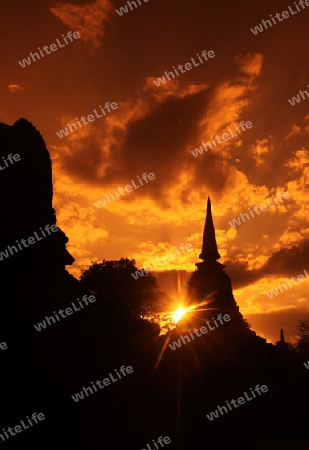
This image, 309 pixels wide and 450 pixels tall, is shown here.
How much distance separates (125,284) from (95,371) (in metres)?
32.4

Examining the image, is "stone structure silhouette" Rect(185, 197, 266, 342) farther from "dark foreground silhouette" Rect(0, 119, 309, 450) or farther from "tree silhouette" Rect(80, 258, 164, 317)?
"dark foreground silhouette" Rect(0, 119, 309, 450)

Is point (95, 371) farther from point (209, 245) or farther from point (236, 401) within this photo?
point (209, 245)

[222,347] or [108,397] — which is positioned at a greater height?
[108,397]

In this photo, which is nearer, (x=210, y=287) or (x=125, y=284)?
(x=210, y=287)

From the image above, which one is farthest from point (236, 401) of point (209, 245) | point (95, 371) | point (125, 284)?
point (209, 245)

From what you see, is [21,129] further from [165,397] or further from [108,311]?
[165,397]

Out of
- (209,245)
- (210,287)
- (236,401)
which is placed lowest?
(236,401)

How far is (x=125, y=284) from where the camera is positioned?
52844mm

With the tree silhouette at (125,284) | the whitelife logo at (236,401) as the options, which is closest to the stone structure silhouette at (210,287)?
the tree silhouette at (125,284)

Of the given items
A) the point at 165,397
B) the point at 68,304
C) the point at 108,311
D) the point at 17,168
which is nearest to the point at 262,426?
the point at 165,397

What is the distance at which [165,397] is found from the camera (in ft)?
73.0

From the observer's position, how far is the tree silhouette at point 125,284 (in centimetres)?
5059

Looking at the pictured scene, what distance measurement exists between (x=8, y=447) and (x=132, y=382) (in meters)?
6.77

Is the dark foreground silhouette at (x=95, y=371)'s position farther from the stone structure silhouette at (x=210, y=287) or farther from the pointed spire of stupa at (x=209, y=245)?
the pointed spire of stupa at (x=209, y=245)
